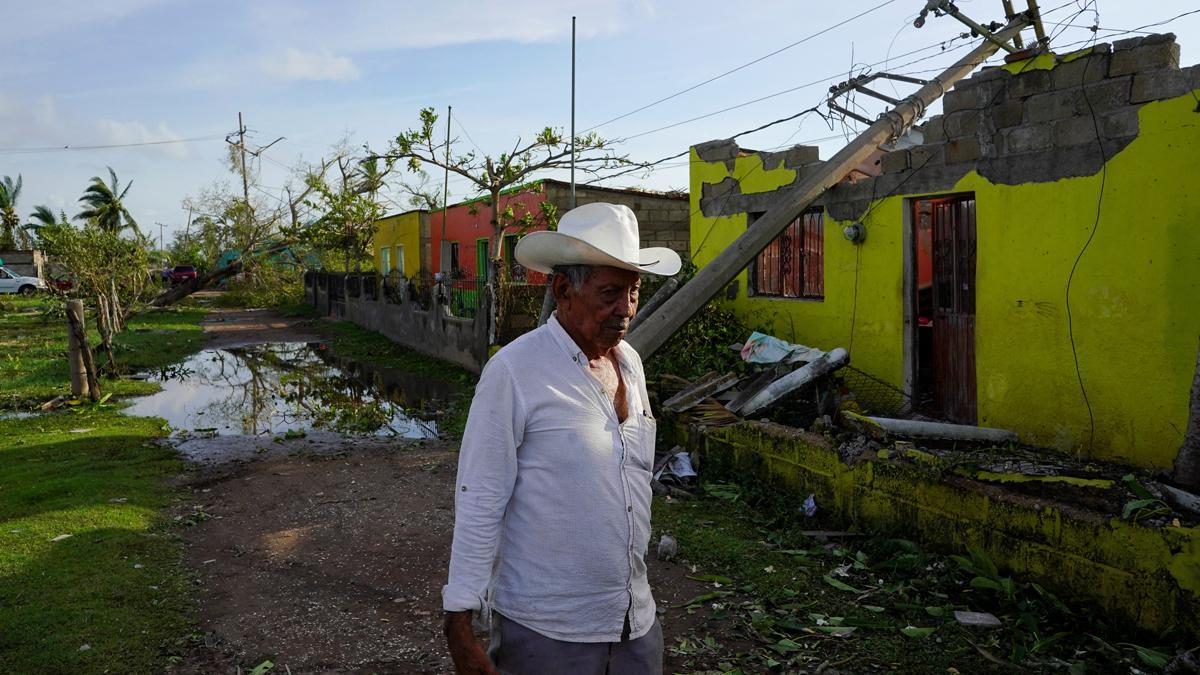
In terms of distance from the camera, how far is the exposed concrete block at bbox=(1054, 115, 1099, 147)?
6.62 meters

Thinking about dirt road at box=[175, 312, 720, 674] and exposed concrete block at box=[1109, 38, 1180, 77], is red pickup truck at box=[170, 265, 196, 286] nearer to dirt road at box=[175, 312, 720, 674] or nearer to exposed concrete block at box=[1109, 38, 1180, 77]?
dirt road at box=[175, 312, 720, 674]

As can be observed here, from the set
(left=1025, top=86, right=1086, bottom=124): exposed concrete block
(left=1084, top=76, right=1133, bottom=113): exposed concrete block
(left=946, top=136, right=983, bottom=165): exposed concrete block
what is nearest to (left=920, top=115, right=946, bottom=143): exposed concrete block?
(left=946, top=136, right=983, bottom=165): exposed concrete block

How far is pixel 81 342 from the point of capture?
38.3 ft

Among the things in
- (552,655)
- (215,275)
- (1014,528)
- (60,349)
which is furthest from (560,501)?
(215,275)

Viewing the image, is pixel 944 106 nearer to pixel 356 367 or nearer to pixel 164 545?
pixel 164 545

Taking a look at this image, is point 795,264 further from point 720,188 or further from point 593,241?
point 593,241

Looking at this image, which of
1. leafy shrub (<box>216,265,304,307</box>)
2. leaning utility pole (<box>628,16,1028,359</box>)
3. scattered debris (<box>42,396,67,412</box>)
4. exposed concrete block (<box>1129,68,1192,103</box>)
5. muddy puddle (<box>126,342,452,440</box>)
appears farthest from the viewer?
leafy shrub (<box>216,265,304,307</box>)

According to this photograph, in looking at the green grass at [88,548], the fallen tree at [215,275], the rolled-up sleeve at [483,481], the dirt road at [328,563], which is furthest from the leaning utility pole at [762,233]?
the fallen tree at [215,275]

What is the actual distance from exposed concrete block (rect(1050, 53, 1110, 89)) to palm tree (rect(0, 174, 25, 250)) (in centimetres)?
5040

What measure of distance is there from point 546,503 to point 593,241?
29.0 inches

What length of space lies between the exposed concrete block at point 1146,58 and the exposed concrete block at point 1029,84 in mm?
574

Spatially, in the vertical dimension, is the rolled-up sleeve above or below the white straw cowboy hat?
below

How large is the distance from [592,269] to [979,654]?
3.18 m

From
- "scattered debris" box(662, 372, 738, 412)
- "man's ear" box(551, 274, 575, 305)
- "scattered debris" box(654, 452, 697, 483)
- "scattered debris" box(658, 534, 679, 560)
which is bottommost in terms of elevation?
"scattered debris" box(658, 534, 679, 560)
